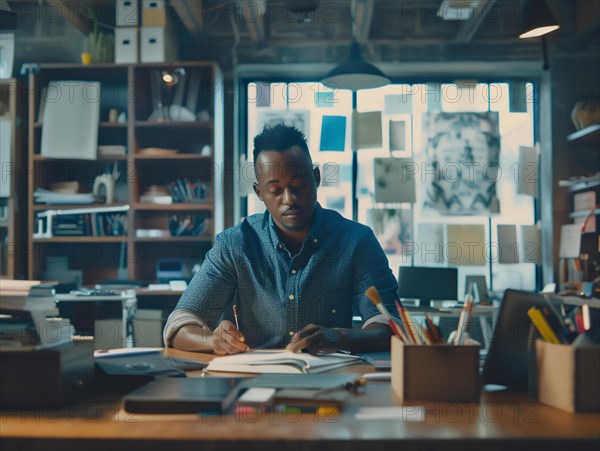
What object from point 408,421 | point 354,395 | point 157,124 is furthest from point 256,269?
point 157,124

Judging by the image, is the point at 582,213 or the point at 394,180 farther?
the point at 394,180

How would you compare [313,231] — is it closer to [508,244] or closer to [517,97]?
[508,244]

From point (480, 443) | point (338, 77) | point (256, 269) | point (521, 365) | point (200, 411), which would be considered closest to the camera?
point (480, 443)

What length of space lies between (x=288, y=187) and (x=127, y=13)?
3.24 meters

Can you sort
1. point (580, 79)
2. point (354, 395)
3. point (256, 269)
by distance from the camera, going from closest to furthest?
point (354, 395)
point (256, 269)
point (580, 79)

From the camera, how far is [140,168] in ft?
15.9

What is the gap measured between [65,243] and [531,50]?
12.9 feet

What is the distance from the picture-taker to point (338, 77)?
14.1 feet

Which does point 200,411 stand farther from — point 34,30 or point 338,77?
point 34,30

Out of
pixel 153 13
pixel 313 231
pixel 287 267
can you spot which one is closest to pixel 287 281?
pixel 287 267

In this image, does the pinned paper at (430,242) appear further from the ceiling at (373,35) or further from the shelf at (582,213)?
the ceiling at (373,35)

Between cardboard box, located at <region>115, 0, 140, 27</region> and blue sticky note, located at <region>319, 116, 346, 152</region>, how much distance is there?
1.67 meters

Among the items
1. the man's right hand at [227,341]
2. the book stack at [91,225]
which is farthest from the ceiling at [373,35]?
the man's right hand at [227,341]

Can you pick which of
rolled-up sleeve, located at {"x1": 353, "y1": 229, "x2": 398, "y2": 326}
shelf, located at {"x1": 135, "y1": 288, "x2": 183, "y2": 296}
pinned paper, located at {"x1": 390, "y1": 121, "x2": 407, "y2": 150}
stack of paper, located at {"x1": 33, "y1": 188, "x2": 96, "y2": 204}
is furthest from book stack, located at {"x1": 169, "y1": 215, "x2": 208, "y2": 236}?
rolled-up sleeve, located at {"x1": 353, "y1": 229, "x2": 398, "y2": 326}
